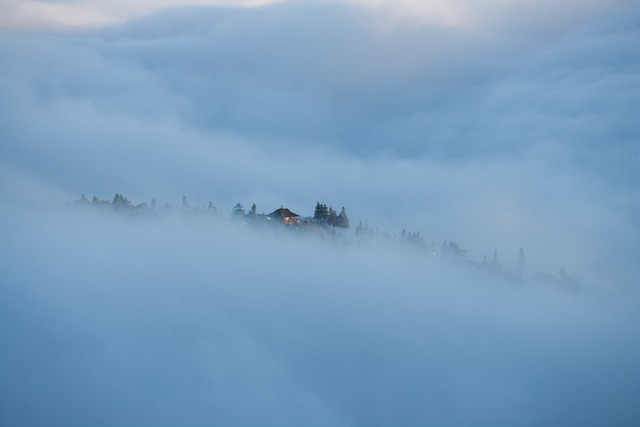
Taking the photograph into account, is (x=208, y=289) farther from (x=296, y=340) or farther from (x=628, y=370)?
(x=628, y=370)

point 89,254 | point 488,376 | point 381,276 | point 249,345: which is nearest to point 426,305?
point 381,276

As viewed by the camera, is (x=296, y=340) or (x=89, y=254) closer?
(x=296, y=340)

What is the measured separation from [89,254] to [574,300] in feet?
238

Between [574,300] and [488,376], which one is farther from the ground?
[574,300]

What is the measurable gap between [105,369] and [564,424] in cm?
4448

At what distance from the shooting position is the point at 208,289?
264 feet

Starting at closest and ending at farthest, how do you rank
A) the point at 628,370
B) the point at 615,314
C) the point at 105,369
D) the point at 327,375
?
the point at 105,369
the point at 327,375
the point at 628,370
the point at 615,314

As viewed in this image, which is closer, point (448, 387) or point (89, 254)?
point (448, 387)

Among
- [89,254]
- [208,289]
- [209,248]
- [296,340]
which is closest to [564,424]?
[296,340]

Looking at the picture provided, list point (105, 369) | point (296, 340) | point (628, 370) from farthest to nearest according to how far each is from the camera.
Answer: point (628, 370) → point (296, 340) → point (105, 369)

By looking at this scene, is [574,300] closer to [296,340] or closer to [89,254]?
[296,340]

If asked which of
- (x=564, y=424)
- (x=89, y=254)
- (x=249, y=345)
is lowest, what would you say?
(x=564, y=424)

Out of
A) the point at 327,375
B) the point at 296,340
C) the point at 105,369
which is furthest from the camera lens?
the point at 296,340

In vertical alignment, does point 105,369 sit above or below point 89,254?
below
